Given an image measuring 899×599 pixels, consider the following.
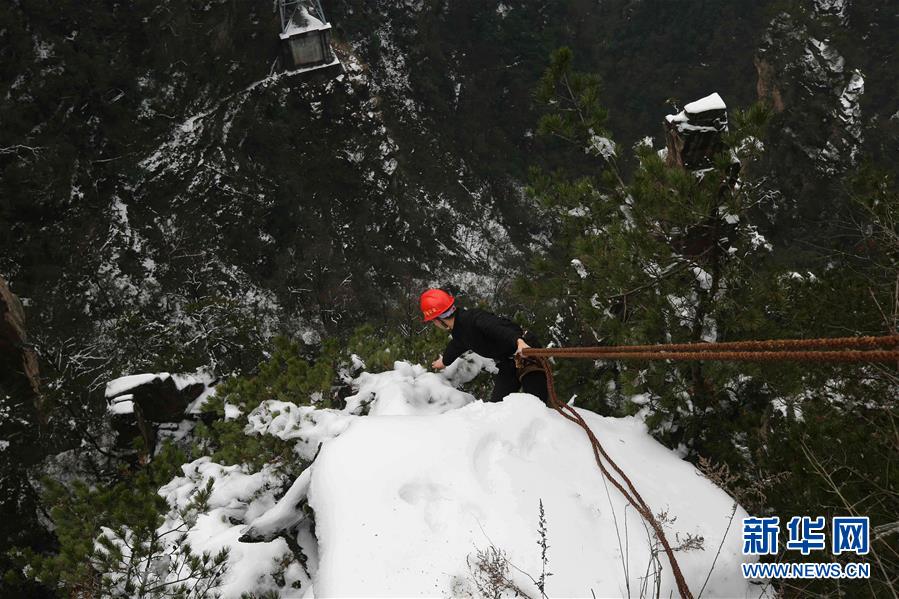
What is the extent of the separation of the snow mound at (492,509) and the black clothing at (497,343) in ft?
2.84

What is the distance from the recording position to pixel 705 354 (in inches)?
83.7

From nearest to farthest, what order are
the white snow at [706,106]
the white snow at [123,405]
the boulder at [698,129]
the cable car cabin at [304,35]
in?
the boulder at [698,129]
the white snow at [706,106]
the white snow at [123,405]
the cable car cabin at [304,35]

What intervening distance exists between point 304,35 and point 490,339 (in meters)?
32.6

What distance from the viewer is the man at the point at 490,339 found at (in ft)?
13.2

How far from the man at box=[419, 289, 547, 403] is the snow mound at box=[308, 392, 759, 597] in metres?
0.86

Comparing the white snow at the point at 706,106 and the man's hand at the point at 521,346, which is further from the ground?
the white snow at the point at 706,106

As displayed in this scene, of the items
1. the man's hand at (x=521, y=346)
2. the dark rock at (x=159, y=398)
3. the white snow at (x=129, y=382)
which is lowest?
the dark rock at (x=159, y=398)
